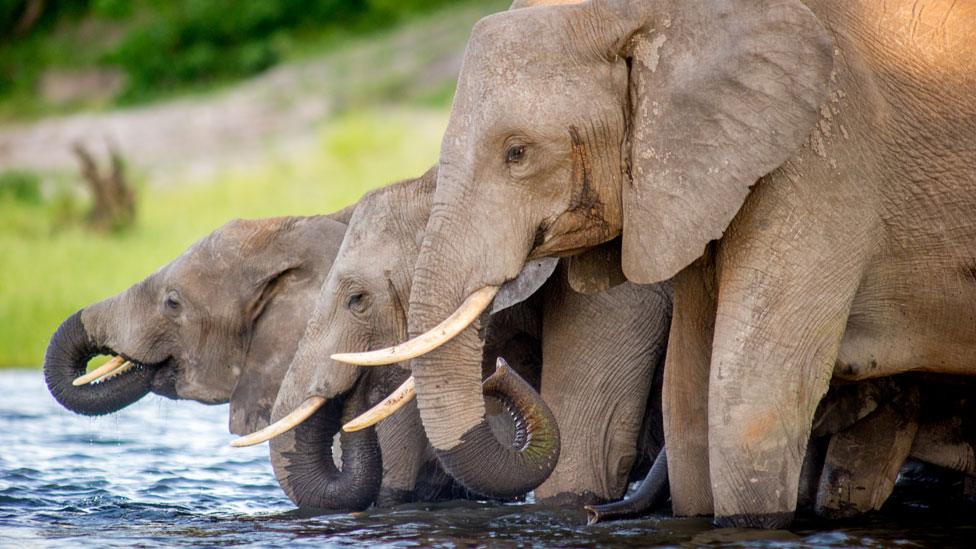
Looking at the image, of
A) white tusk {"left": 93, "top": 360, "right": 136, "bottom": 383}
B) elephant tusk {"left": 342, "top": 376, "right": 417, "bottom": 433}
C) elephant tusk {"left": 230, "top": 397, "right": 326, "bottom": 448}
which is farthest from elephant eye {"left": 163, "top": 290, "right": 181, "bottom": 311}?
elephant tusk {"left": 342, "top": 376, "right": 417, "bottom": 433}

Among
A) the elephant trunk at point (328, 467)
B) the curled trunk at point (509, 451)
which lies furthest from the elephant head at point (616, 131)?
the elephant trunk at point (328, 467)

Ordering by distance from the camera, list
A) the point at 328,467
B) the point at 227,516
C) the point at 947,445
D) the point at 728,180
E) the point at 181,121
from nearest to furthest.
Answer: the point at 728,180 → the point at 947,445 → the point at 328,467 → the point at 227,516 → the point at 181,121

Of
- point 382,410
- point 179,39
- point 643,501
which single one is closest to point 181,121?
point 179,39

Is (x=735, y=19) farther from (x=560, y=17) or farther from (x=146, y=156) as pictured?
(x=146, y=156)

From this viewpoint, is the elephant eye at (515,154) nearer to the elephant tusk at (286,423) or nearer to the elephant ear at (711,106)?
the elephant ear at (711,106)

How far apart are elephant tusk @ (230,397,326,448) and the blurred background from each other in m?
8.62

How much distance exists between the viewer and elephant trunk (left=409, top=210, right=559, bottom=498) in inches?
238

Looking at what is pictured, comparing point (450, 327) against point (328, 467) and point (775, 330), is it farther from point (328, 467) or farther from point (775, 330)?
point (328, 467)

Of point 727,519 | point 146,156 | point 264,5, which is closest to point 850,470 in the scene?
point 727,519

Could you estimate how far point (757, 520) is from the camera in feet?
20.4

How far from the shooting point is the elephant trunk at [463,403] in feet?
19.8

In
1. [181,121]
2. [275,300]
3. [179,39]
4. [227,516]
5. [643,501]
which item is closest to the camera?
[643,501]

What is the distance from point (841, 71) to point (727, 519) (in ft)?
5.15

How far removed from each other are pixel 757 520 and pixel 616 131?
1.41m
